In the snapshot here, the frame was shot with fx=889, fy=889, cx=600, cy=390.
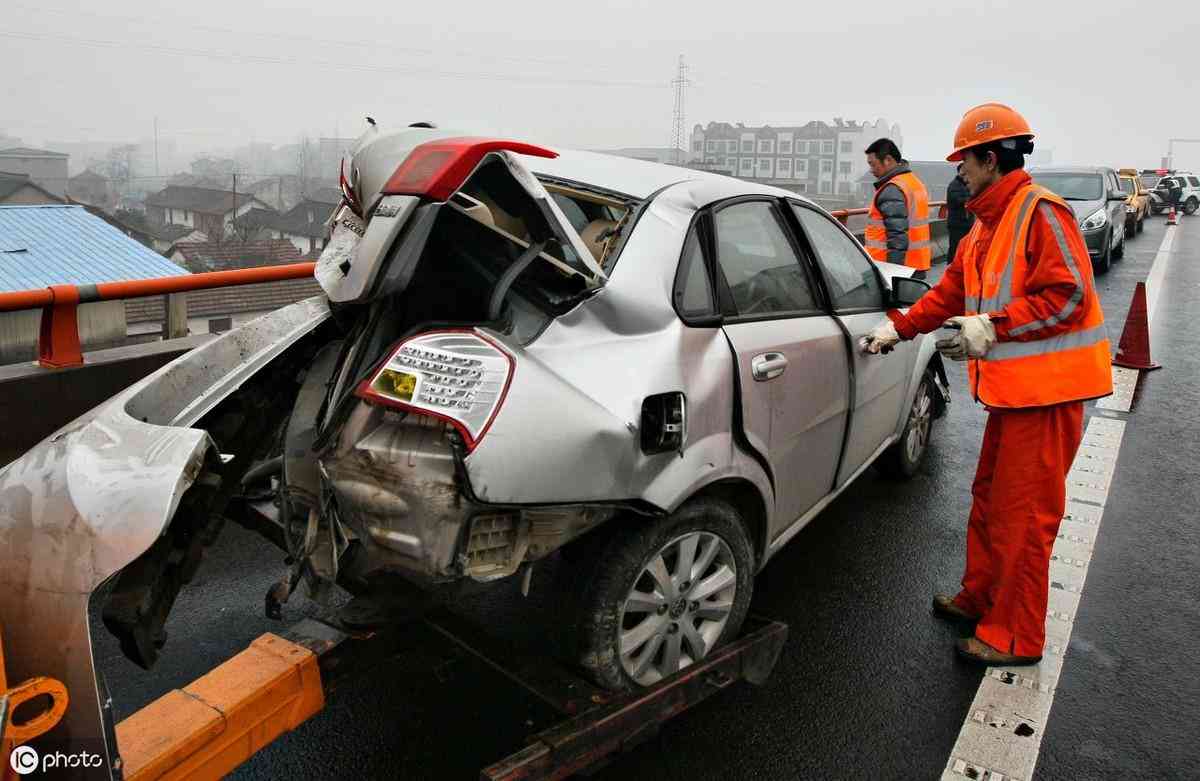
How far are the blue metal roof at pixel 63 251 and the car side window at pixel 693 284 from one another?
38.9m

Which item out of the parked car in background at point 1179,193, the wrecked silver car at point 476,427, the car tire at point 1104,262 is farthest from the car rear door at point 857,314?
the parked car in background at point 1179,193

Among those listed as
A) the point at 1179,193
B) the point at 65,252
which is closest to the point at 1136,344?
the point at 1179,193

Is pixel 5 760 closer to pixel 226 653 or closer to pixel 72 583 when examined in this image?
pixel 72 583

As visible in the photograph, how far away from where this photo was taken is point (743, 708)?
304 centimetres

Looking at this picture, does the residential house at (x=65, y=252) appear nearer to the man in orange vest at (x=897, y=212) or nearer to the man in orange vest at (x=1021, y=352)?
the man in orange vest at (x=897, y=212)

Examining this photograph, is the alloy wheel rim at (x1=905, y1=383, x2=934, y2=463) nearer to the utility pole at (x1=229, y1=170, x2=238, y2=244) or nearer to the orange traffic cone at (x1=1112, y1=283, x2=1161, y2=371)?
the orange traffic cone at (x1=1112, y1=283, x2=1161, y2=371)

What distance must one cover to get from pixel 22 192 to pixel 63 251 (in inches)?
120

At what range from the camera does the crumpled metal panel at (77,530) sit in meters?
1.81

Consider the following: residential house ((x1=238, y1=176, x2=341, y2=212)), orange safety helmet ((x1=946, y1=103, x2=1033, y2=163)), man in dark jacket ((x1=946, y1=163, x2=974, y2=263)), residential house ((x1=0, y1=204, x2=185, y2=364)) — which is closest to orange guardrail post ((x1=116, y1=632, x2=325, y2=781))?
orange safety helmet ((x1=946, y1=103, x2=1033, y2=163))

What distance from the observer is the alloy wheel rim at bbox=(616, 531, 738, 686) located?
2691 millimetres

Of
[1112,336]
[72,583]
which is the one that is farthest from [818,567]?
[1112,336]

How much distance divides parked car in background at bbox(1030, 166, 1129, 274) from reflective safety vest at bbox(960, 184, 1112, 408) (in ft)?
Answer: 39.3

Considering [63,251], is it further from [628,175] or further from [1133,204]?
[628,175]

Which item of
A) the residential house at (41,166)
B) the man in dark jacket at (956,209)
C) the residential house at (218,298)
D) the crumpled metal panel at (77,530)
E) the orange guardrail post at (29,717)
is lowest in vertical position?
the residential house at (218,298)
